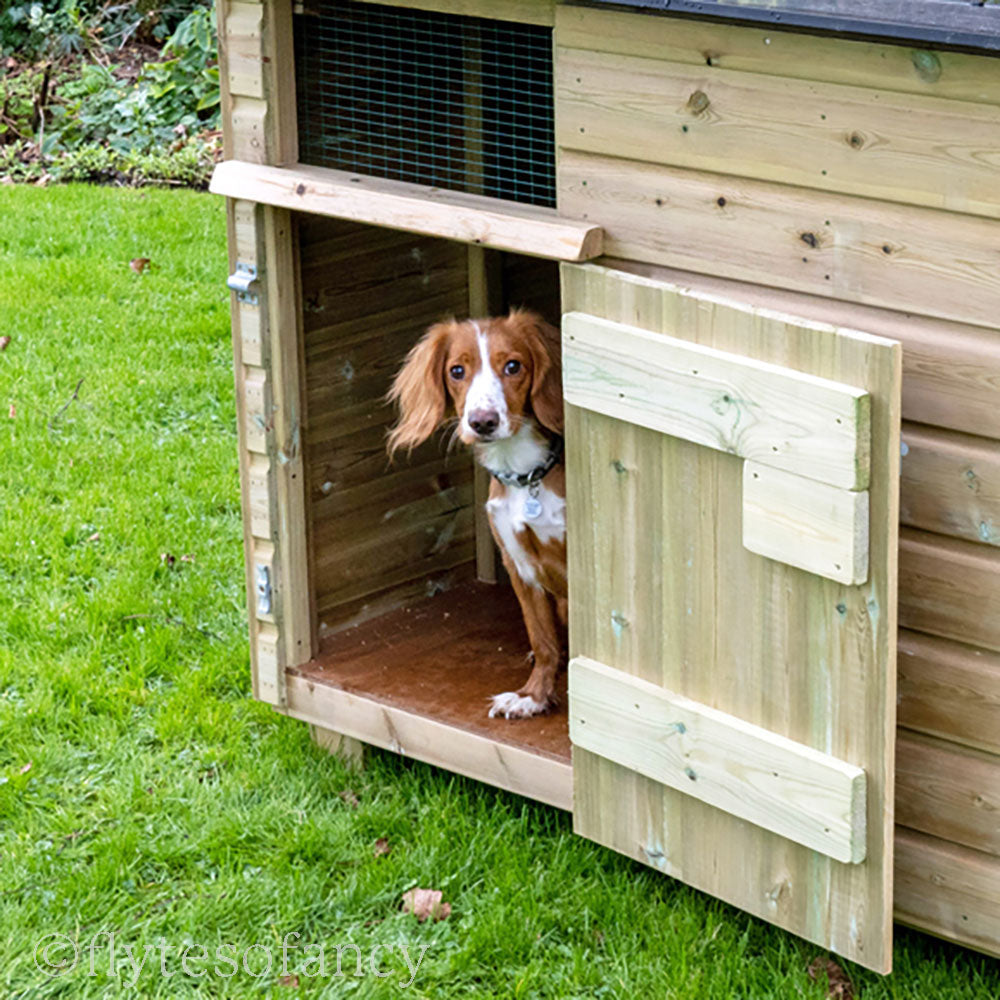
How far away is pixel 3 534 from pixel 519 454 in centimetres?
230

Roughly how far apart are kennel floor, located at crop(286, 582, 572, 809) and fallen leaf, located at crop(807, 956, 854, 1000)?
2.29 ft

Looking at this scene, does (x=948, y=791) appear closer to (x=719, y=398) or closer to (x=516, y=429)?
(x=719, y=398)

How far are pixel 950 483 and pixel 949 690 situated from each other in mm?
435

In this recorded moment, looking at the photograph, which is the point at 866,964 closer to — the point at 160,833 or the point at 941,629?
the point at 941,629

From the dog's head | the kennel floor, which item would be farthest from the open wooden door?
the dog's head

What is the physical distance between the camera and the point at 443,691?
462cm

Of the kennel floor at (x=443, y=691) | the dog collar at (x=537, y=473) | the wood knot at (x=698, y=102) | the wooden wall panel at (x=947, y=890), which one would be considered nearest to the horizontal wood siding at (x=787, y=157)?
the wood knot at (x=698, y=102)

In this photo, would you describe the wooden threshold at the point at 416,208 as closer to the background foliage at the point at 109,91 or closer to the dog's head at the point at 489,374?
the dog's head at the point at 489,374

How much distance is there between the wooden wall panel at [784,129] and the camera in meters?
3.09

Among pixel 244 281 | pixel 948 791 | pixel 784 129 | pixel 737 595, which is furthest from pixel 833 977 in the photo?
pixel 244 281

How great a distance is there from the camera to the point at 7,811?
445 centimetres

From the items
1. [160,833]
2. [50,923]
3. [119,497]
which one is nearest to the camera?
[50,923]

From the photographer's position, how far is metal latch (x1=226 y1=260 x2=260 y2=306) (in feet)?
14.0

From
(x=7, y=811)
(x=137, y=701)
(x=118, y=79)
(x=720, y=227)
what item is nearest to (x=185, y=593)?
(x=137, y=701)
